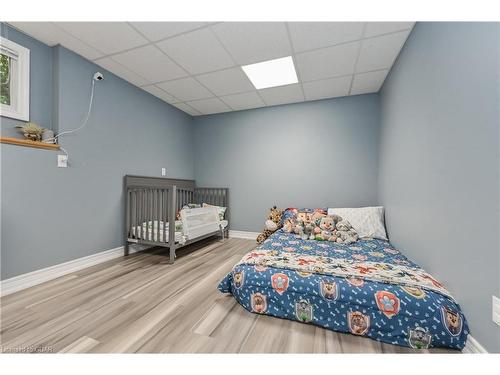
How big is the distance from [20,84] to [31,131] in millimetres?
455

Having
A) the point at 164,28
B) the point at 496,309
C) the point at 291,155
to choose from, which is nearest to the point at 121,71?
the point at 164,28

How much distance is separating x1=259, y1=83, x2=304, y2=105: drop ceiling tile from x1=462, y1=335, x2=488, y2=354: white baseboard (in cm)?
283

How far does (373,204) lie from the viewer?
9.89 ft

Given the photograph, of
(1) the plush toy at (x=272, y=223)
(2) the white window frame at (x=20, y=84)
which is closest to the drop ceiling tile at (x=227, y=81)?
(2) the white window frame at (x=20, y=84)

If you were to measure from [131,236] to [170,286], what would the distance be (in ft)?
3.86

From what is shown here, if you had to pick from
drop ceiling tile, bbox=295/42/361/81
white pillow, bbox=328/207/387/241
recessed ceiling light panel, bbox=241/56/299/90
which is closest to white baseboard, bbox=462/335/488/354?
white pillow, bbox=328/207/387/241

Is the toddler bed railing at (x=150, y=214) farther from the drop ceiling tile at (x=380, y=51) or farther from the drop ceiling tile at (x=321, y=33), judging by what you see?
the drop ceiling tile at (x=380, y=51)

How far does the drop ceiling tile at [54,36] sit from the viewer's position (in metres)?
1.79

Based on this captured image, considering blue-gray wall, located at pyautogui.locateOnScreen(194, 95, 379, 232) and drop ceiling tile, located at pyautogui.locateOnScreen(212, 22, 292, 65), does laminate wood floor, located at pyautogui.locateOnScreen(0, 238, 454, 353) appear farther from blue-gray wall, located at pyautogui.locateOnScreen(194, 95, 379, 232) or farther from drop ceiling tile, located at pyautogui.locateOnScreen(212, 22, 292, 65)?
drop ceiling tile, located at pyautogui.locateOnScreen(212, 22, 292, 65)

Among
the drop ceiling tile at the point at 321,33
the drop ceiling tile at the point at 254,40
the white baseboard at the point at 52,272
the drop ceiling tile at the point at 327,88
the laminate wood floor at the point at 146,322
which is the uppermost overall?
the drop ceiling tile at the point at 327,88

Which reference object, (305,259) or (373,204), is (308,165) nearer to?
(373,204)

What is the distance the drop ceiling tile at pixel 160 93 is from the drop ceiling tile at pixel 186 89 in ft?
0.27

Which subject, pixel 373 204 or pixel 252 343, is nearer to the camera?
pixel 252 343
